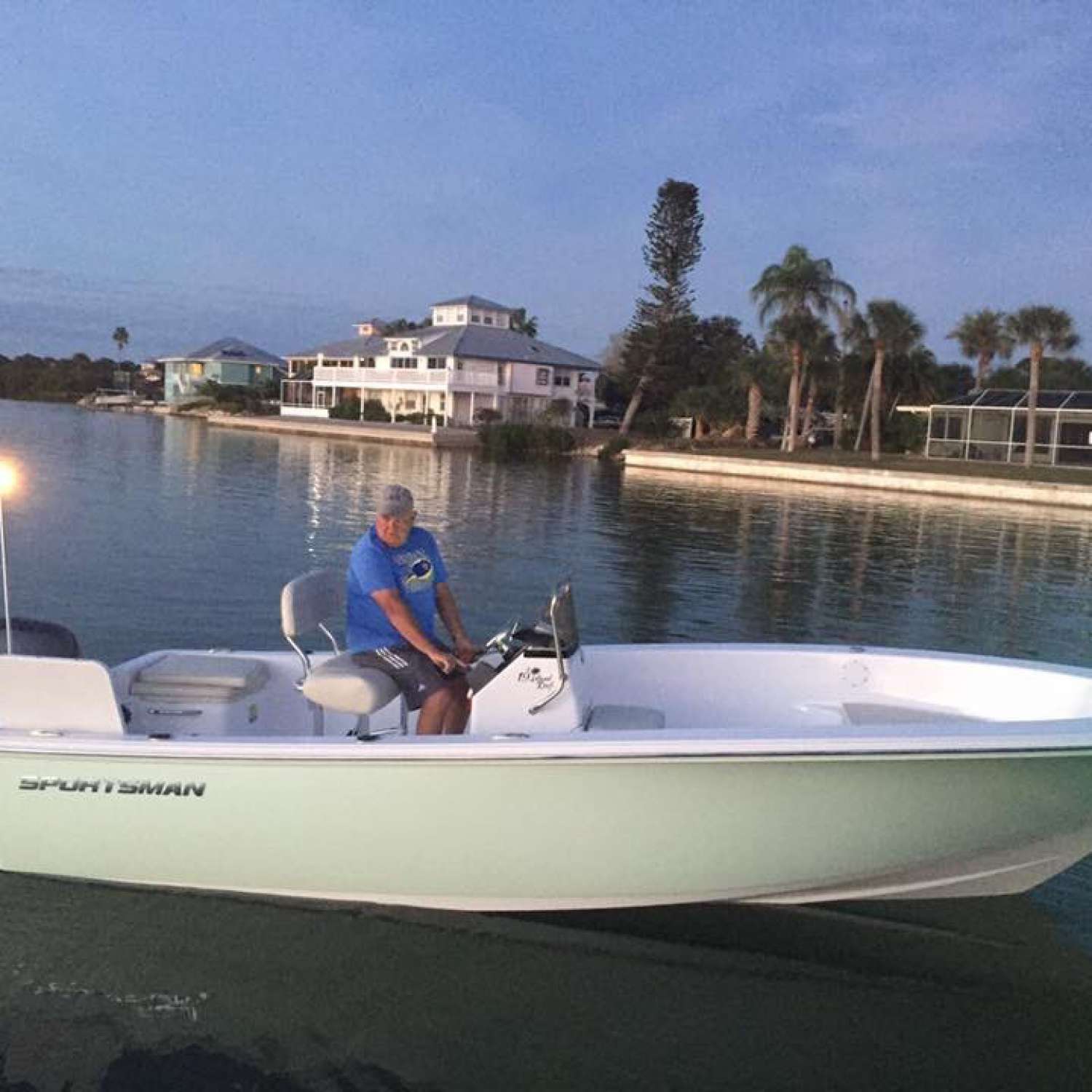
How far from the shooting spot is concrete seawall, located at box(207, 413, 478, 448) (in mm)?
61081

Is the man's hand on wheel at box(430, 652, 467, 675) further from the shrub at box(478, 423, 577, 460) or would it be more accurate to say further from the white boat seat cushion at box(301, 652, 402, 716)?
the shrub at box(478, 423, 577, 460)

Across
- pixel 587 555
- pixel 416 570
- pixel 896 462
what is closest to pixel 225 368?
pixel 896 462

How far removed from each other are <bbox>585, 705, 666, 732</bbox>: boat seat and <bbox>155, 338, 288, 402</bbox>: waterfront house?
97.6m

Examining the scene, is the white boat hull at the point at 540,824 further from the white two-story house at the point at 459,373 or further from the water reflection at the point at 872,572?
the white two-story house at the point at 459,373

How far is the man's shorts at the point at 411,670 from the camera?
18.9ft

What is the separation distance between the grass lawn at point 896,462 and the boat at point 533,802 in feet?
124

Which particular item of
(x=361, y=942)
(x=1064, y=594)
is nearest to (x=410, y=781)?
(x=361, y=942)

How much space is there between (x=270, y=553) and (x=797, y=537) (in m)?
11.6

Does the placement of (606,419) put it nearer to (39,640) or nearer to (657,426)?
(657,426)

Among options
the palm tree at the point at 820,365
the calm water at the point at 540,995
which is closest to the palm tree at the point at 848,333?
the palm tree at the point at 820,365

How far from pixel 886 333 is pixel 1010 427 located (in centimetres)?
679

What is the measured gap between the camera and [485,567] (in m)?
18.5

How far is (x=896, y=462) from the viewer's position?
50562 mm

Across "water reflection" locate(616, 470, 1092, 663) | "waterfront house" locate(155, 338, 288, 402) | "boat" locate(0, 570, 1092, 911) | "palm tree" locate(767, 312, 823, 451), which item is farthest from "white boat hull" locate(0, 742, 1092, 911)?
"waterfront house" locate(155, 338, 288, 402)
